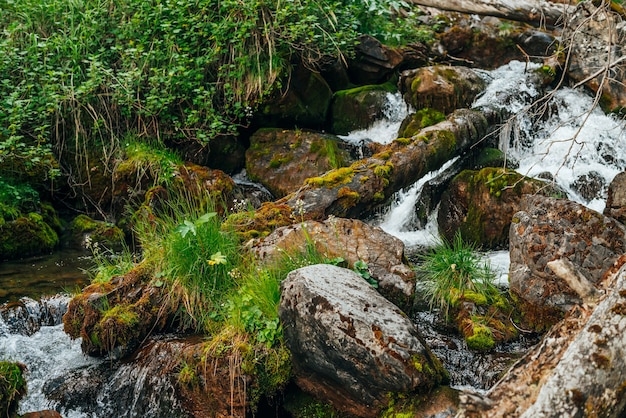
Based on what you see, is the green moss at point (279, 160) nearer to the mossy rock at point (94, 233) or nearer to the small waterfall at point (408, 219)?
the small waterfall at point (408, 219)

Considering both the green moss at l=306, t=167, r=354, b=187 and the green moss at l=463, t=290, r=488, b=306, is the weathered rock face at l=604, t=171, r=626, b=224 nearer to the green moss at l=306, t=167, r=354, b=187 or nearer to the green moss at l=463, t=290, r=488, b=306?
the green moss at l=463, t=290, r=488, b=306

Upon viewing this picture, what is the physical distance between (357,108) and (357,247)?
18.1 feet

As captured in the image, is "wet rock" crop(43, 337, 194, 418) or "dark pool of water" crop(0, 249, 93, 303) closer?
"wet rock" crop(43, 337, 194, 418)

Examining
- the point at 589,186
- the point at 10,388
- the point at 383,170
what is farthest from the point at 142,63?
the point at 589,186

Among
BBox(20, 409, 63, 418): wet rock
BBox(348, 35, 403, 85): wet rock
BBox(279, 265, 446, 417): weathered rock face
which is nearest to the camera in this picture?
BBox(279, 265, 446, 417): weathered rock face

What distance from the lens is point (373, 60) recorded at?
1108 cm

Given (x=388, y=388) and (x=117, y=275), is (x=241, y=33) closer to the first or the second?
(x=117, y=275)

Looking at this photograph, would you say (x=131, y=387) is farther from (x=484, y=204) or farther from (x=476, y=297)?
(x=484, y=204)

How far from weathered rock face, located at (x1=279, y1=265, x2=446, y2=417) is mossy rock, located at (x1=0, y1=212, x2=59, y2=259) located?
5.15 m

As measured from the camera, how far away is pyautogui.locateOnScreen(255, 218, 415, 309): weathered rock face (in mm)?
5188

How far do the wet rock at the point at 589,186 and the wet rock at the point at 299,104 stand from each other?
13.7 ft

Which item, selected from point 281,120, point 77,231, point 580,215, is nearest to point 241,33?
point 281,120

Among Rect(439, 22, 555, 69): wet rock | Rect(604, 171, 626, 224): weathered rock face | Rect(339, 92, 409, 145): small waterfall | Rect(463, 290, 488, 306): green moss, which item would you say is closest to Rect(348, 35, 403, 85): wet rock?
Rect(339, 92, 409, 145): small waterfall

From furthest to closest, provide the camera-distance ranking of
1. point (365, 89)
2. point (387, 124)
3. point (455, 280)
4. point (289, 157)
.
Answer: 1. point (365, 89)
2. point (387, 124)
3. point (289, 157)
4. point (455, 280)
